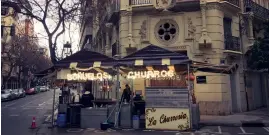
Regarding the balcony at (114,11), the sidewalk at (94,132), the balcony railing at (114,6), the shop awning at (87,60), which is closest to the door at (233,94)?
the sidewalk at (94,132)

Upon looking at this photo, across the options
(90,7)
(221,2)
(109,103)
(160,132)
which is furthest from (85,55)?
(221,2)

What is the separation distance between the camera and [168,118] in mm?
11617

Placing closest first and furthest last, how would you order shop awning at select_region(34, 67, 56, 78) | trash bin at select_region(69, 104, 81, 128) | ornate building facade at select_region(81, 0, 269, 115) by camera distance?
trash bin at select_region(69, 104, 81, 128), shop awning at select_region(34, 67, 56, 78), ornate building facade at select_region(81, 0, 269, 115)

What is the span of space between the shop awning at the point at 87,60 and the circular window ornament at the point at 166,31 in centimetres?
632

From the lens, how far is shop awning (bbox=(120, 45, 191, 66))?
11445mm

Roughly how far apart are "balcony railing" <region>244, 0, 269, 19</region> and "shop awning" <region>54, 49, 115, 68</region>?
41.0 ft

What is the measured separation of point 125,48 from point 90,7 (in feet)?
14.3

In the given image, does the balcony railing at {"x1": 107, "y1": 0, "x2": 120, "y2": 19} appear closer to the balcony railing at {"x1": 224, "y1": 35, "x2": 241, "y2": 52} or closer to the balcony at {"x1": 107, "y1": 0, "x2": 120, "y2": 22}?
the balcony at {"x1": 107, "y1": 0, "x2": 120, "y2": 22}

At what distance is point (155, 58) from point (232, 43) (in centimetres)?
888

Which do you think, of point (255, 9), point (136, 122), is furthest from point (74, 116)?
point (255, 9)

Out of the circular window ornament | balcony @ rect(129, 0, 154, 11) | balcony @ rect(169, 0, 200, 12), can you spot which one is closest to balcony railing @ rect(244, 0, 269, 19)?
balcony @ rect(169, 0, 200, 12)

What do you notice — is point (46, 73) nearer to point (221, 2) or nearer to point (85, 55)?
point (85, 55)

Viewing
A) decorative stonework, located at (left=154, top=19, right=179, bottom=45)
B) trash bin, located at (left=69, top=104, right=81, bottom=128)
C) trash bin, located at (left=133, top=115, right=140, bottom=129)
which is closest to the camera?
trash bin, located at (left=133, top=115, right=140, bottom=129)

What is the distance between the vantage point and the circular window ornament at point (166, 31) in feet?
58.5
